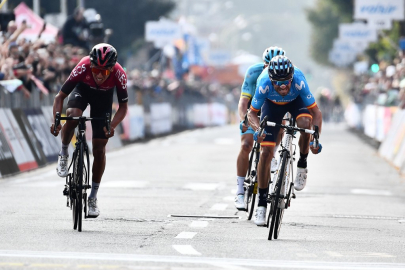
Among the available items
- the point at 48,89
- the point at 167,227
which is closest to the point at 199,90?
the point at 48,89

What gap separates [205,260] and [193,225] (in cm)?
280

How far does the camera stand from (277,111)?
11.1 meters

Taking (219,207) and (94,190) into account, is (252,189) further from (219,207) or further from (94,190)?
(94,190)

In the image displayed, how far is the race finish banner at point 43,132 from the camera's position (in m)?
20.8

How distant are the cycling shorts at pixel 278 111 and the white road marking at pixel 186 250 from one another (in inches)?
70.2

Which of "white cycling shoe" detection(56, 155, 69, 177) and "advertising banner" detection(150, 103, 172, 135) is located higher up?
"white cycling shoe" detection(56, 155, 69, 177)

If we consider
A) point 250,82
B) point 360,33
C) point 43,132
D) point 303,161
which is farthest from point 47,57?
point 360,33

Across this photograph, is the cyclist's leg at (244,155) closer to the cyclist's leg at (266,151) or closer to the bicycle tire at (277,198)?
the cyclist's leg at (266,151)

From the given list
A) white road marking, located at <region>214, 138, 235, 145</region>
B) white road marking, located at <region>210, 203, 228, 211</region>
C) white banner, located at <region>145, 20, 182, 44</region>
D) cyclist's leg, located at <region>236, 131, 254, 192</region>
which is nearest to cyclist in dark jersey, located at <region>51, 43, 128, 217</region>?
cyclist's leg, located at <region>236, 131, 254, 192</region>

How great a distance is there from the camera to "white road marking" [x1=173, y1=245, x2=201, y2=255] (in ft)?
30.2

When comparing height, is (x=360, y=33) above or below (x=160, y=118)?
above

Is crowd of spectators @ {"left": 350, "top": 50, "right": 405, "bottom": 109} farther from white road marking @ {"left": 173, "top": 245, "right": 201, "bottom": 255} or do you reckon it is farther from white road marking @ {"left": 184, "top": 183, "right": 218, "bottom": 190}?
white road marking @ {"left": 173, "top": 245, "right": 201, "bottom": 255}

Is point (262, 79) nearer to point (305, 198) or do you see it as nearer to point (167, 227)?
point (167, 227)

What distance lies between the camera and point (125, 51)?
60188 mm
